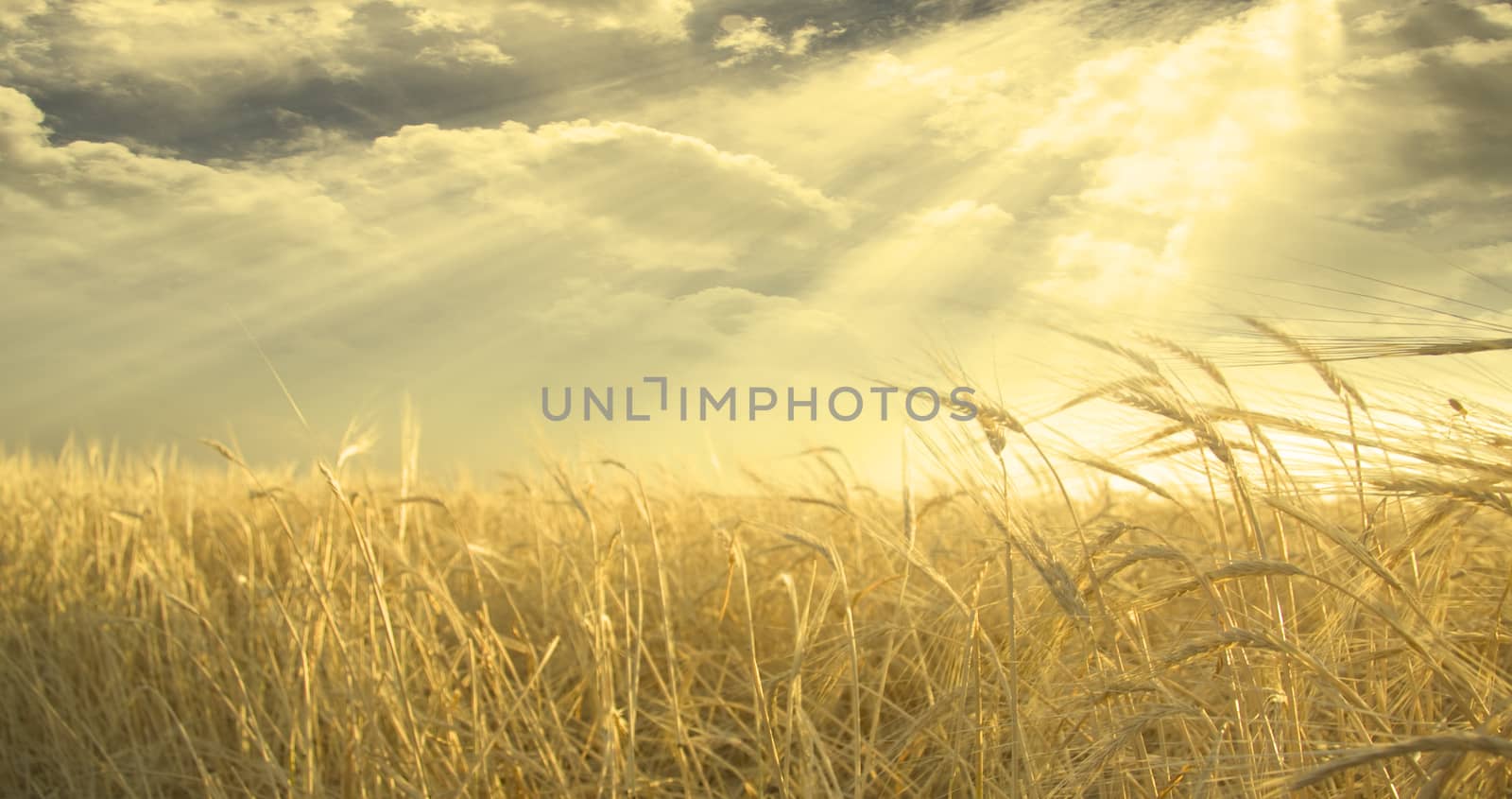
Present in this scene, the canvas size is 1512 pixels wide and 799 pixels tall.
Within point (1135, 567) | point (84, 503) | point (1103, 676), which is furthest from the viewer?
point (84, 503)

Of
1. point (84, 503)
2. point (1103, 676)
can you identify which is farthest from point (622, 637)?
point (84, 503)

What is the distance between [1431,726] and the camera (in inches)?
43.8

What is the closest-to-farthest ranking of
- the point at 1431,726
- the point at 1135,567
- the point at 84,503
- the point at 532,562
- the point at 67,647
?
the point at 1431,726 < the point at 1135,567 < the point at 67,647 < the point at 532,562 < the point at 84,503

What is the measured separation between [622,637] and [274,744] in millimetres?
1110

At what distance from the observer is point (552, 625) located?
3100mm

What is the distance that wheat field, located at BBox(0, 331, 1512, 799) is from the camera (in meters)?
1.33

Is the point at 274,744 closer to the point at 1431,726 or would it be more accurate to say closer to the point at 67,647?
the point at 67,647

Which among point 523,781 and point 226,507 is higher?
point 523,781

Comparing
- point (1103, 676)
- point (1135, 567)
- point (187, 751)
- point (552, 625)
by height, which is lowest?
point (187, 751)

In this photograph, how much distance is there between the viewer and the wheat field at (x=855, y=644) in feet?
4.36

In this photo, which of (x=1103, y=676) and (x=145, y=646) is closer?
(x=1103, y=676)

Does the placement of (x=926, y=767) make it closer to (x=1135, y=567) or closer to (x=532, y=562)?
(x=1135, y=567)

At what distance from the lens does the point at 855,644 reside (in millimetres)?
1802

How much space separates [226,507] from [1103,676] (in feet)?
16.5
